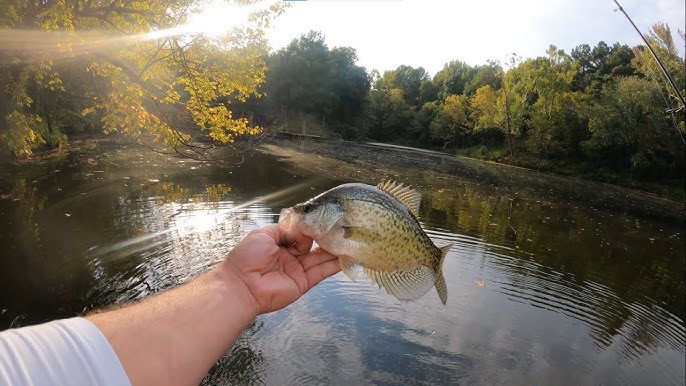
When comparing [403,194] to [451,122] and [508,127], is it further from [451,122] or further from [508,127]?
[451,122]

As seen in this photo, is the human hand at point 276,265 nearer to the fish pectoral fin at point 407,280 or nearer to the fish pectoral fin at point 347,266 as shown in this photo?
the fish pectoral fin at point 347,266

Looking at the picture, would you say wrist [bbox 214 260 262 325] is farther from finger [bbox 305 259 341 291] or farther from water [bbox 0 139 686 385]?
water [bbox 0 139 686 385]

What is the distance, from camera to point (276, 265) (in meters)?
3.22

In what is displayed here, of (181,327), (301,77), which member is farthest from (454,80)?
(181,327)

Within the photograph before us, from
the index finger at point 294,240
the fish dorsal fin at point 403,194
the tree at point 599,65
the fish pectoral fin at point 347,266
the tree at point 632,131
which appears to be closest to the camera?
the fish pectoral fin at point 347,266

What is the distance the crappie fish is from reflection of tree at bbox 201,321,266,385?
4843 millimetres

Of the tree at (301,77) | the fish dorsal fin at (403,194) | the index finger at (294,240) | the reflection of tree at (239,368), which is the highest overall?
the tree at (301,77)

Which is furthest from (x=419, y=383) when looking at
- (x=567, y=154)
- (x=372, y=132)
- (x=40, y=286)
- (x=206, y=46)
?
(x=372, y=132)

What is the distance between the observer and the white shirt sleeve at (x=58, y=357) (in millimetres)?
1422

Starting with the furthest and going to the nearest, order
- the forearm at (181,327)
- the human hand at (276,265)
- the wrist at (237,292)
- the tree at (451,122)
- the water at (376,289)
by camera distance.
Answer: the tree at (451,122), the water at (376,289), the human hand at (276,265), the wrist at (237,292), the forearm at (181,327)

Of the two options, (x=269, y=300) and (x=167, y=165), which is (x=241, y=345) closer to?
(x=269, y=300)

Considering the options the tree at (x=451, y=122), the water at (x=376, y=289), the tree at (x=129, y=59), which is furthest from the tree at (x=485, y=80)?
the tree at (x=129, y=59)

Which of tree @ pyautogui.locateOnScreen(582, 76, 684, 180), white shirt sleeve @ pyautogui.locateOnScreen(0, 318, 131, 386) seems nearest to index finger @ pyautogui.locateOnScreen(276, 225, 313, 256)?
white shirt sleeve @ pyautogui.locateOnScreen(0, 318, 131, 386)

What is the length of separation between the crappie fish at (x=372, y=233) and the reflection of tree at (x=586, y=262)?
9.14 metres
